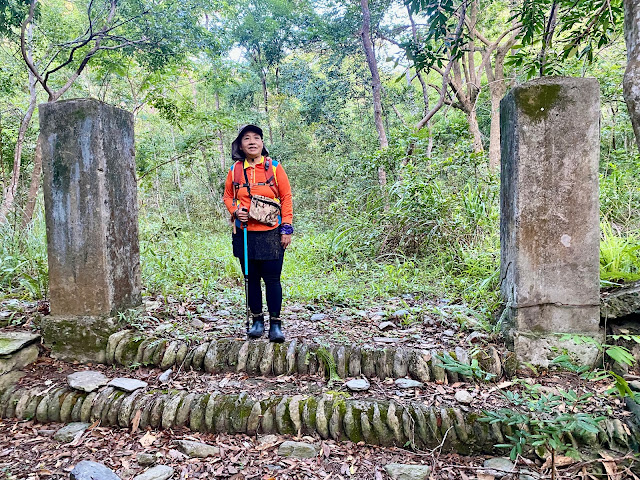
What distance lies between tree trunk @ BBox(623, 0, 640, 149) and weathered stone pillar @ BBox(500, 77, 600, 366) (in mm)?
684

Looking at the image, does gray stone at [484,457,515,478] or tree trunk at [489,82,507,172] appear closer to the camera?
gray stone at [484,457,515,478]

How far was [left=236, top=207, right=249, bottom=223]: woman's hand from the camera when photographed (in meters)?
2.94

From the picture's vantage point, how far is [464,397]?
2.41 m

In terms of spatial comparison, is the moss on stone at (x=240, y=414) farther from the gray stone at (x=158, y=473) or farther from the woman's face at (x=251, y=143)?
the woman's face at (x=251, y=143)

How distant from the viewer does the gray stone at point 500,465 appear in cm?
200

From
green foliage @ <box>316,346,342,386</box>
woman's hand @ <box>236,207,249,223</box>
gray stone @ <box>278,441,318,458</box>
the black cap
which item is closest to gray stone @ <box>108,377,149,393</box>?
gray stone @ <box>278,441,318,458</box>

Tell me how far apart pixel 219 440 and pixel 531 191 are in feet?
8.48

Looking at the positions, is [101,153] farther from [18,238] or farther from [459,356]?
[459,356]

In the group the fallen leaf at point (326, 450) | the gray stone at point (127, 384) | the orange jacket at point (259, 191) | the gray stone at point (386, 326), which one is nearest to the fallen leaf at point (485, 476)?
the fallen leaf at point (326, 450)

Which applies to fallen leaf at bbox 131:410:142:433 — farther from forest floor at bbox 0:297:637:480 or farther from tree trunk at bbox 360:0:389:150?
tree trunk at bbox 360:0:389:150

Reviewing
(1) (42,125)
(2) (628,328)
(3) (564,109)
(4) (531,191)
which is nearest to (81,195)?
(1) (42,125)

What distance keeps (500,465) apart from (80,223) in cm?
324

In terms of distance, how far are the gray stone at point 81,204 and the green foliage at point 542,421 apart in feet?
9.35

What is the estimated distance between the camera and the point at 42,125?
2965 millimetres
